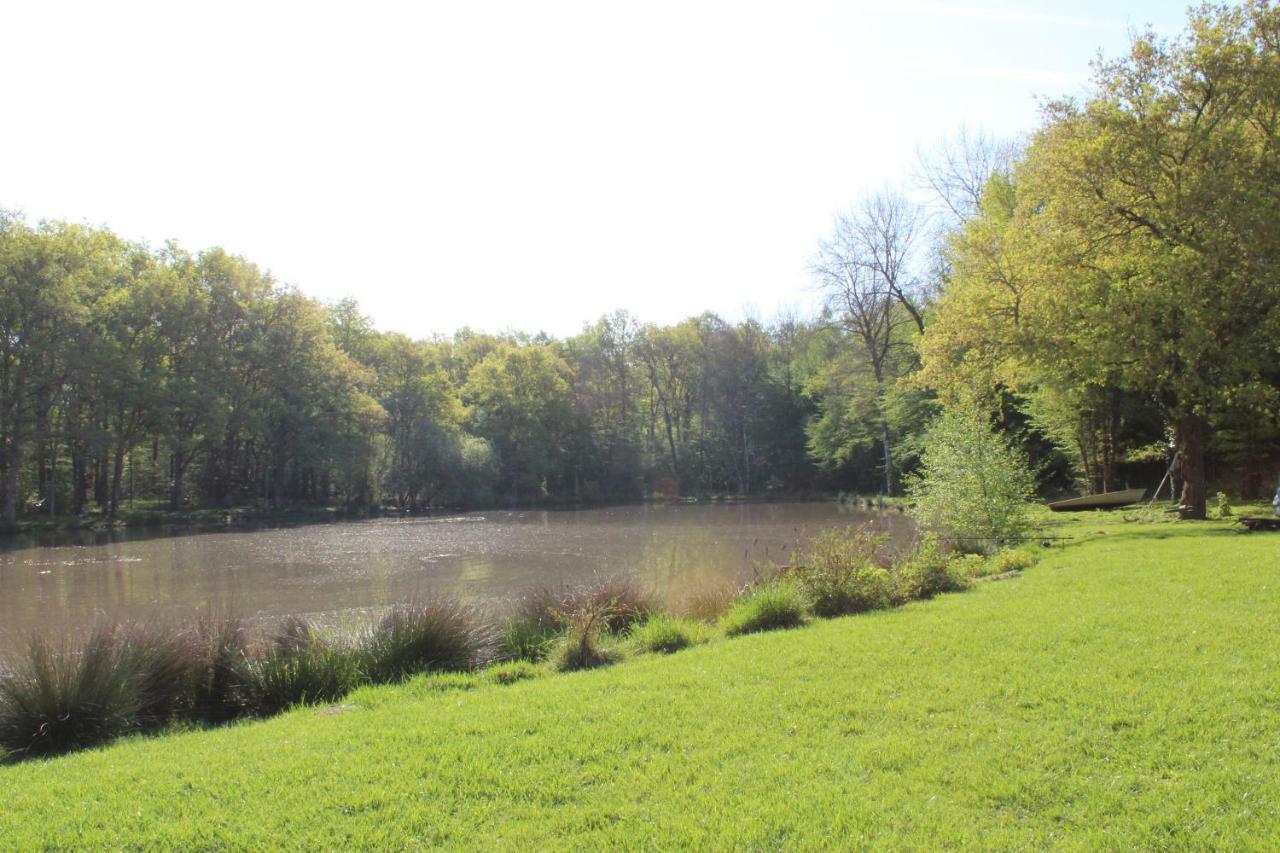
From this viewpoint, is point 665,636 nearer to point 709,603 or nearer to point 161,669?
point 709,603

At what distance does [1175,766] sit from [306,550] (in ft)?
85.0

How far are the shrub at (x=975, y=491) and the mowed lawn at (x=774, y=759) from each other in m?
9.25

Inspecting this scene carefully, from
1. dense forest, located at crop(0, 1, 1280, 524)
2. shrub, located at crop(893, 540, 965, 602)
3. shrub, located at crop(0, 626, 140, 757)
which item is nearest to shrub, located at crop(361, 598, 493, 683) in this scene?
shrub, located at crop(0, 626, 140, 757)

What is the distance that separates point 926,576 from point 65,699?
10061mm

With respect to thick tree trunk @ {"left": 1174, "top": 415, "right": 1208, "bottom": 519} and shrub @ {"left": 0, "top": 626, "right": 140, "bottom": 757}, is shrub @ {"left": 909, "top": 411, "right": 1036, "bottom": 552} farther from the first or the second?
shrub @ {"left": 0, "top": 626, "right": 140, "bottom": 757}

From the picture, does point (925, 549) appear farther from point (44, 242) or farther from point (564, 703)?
point (44, 242)

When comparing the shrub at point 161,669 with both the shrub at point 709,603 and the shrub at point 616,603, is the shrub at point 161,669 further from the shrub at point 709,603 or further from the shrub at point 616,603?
the shrub at point 709,603

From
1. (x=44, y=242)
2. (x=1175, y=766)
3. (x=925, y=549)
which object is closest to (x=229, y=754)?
(x=1175, y=766)

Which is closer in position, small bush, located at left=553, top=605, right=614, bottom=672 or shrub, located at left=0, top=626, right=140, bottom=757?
shrub, located at left=0, top=626, right=140, bottom=757

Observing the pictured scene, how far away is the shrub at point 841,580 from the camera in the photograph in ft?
34.0

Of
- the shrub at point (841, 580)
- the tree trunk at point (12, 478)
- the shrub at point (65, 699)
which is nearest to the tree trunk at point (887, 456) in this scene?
the shrub at point (841, 580)

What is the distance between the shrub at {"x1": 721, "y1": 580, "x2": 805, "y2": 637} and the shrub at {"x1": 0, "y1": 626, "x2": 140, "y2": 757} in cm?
622

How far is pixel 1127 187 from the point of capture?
17438mm

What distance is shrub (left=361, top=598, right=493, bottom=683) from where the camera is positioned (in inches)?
340
